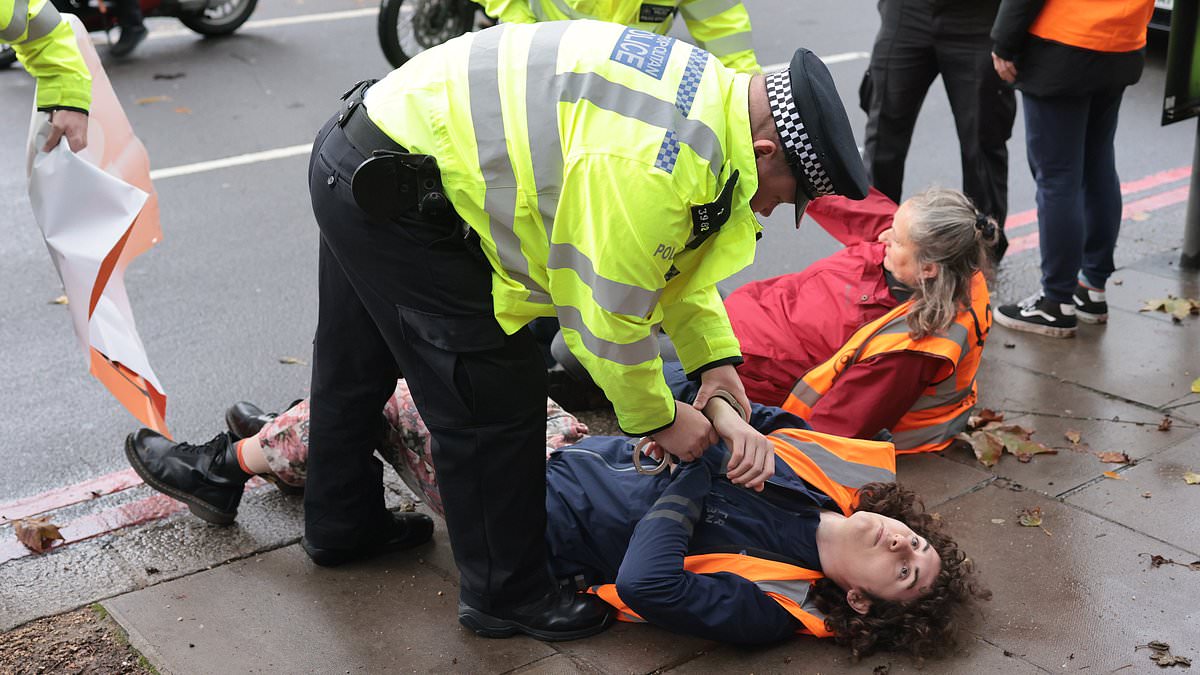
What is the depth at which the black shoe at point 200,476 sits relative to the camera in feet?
12.1

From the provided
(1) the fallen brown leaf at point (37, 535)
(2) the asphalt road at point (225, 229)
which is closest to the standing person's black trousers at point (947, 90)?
(2) the asphalt road at point (225, 229)

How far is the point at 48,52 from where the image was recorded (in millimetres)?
3705

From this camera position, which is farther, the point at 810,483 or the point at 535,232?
the point at 810,483

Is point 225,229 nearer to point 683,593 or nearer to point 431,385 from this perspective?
point 431,385

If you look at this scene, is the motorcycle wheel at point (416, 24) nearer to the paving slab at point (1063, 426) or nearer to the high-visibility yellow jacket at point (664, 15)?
the high-visibility yellow jacket at point (664, 15)

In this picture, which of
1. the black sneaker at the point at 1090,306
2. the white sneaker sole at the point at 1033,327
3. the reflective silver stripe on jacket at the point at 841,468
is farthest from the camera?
the black sneaker at the point at 1090,306

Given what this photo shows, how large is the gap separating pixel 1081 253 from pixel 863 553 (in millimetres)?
2516

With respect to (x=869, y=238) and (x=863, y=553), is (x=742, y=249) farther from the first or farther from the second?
(x=869, y=238)

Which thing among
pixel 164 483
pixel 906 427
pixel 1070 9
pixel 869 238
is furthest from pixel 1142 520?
pixel 164 483

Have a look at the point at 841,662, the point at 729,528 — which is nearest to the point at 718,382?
the point at 729,528

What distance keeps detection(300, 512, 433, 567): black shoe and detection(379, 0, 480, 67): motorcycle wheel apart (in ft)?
19.9

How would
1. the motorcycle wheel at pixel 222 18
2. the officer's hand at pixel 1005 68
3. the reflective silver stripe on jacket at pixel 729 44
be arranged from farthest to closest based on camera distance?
1. the motorcycle wheel at pixel 222 18
2. the officer's hand at pixel 1005 68
3. the reflective silver stripe on jacket at pixel 729 44

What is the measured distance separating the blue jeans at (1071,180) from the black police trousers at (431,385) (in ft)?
9.40

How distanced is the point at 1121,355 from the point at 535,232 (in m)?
3.21
